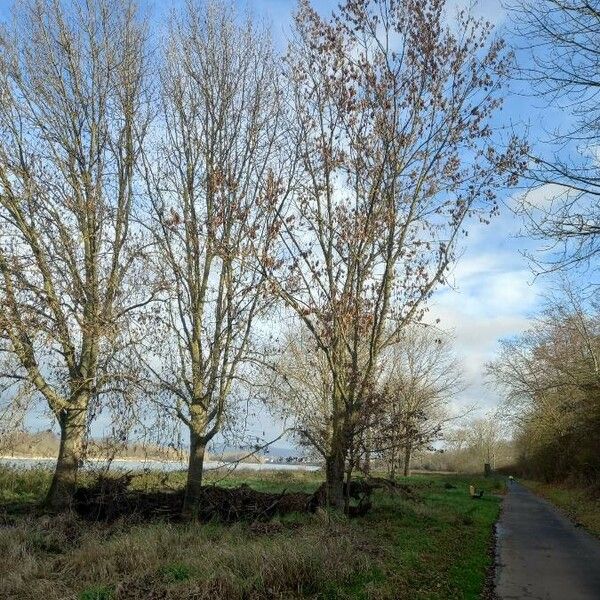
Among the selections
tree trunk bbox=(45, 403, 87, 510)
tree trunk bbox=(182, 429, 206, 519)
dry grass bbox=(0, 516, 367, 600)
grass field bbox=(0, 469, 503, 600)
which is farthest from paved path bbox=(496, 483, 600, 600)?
tree trunk bbox=(45, 403, 87, 510)

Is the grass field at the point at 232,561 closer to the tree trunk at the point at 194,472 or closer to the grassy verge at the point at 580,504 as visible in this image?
the tree trunk at the point at 194,472

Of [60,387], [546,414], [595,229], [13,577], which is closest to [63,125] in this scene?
[60,387]

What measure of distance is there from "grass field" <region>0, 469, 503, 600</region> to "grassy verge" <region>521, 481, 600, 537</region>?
24.9 feet

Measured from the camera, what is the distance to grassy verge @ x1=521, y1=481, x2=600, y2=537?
759 inches

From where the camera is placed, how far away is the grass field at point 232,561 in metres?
7.64

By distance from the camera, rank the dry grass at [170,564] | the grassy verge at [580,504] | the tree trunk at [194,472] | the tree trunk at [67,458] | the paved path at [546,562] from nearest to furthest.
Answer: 1. the dry grass at [170,564]
2. the paved path at [546,562]
3. the tree trunk at [194,472]
4. the tree trunk at [67,458]
5. the grassy verge at [580,504]

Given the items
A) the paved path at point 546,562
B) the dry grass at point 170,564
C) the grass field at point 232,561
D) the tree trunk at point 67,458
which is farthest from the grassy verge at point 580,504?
the tree trunk at point 67,458

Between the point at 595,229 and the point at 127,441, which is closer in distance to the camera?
the point at 595,229

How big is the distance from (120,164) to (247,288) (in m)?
5.33

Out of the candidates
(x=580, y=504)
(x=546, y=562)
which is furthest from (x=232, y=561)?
(x=580, y=504)

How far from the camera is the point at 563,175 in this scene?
9.72 meters

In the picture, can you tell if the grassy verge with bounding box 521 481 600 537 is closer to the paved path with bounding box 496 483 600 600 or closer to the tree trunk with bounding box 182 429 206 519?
the paved path with bounding box 496 483 600 600

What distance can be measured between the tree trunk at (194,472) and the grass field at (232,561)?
4.25 feet

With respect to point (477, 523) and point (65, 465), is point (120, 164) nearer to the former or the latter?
point (65, 465)
